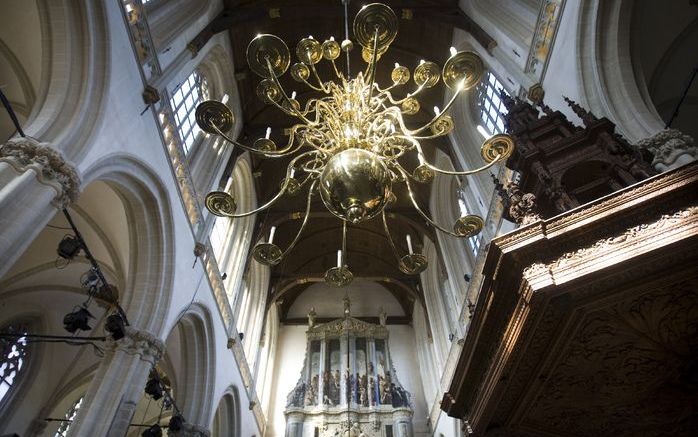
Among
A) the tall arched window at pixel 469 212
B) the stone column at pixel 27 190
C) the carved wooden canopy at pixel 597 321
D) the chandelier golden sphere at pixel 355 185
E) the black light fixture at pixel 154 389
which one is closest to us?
the carved wooden canopy at pixel 597 321

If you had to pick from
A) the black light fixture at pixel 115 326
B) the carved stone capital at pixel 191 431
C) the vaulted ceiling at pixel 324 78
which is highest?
the vaulted ceiling at pixel 324 78

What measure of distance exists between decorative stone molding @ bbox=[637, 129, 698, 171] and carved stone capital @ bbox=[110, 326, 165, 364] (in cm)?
743

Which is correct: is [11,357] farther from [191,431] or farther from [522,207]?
[522,207]

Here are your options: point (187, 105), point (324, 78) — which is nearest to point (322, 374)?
point (324, 78)

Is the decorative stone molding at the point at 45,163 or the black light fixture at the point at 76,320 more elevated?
the decorative stone molding at the point at 45,163

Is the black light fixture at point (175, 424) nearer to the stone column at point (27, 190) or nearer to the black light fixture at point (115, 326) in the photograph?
the black light fixture at point (115, 326)

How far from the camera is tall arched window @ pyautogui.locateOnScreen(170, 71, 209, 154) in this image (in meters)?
9.11

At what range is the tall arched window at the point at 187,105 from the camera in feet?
29.9

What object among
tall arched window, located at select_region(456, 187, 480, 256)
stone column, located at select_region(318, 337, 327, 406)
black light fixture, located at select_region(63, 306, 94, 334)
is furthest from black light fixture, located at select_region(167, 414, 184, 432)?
stone column, located at select_region(318, 337, 327, 406)

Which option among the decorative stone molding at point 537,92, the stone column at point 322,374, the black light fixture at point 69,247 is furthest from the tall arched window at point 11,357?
the decorative stone molding at point 537,92

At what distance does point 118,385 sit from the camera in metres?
6.28

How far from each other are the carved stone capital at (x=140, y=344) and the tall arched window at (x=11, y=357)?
18.4 feet

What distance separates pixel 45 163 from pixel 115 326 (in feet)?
8.94

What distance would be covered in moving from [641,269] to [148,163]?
6.98 m
